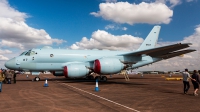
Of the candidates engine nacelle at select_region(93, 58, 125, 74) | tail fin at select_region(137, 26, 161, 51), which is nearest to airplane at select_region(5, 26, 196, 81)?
engine nacelle at select_region(93, 58, 125, 74)

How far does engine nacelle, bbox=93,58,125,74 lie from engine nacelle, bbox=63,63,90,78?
6.24 ft

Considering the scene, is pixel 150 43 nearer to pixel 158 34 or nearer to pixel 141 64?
pixel 158 34

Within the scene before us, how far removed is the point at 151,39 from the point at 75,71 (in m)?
16.6

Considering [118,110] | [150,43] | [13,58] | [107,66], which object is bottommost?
[118,110]

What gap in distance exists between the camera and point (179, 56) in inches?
985

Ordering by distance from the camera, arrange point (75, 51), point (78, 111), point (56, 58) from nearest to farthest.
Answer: point (78, 111) < point (56, 58) < point (75, 51)

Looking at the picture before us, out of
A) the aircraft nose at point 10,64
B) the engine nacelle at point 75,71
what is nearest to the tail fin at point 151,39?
the engine nacelle at point 75,71

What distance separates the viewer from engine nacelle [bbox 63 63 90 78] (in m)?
20.4

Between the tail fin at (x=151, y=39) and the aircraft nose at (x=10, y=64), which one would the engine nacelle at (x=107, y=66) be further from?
the tail fin at (x=151, y=39)

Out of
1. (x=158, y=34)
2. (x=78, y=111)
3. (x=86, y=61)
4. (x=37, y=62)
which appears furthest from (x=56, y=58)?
(x=158, y=34)

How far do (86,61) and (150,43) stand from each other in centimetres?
1290

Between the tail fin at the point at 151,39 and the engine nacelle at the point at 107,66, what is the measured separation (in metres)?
11.6

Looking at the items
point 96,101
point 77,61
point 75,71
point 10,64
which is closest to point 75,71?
point 75,71

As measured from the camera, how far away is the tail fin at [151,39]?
3066cm
